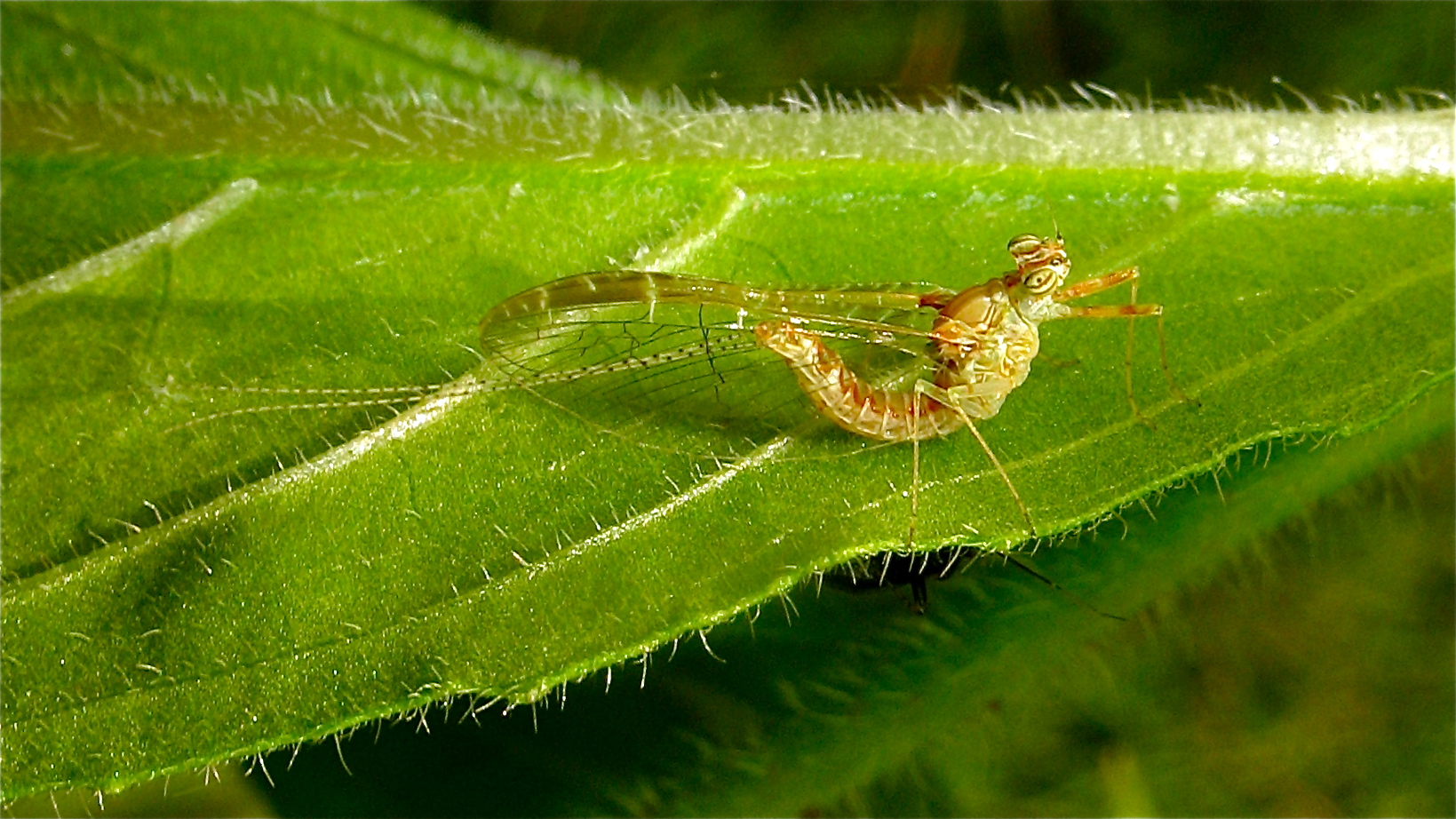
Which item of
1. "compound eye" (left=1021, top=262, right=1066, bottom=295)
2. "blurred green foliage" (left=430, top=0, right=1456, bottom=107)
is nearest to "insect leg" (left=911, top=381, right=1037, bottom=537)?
"compound eye" (left=1021, top=262, right=1066, bottom=295)

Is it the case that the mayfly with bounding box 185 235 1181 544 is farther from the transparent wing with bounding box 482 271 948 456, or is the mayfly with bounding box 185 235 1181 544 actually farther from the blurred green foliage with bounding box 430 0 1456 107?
the blurred green foliage with bounding box 430 0 1456 107

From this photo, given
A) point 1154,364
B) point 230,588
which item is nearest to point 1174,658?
point 1154,364

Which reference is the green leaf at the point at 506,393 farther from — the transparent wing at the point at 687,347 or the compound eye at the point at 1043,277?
the compound eye at the point at 1043,277

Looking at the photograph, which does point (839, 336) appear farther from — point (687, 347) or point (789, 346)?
point (687, 347)

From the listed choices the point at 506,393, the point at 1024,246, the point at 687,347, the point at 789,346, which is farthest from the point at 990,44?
the point at 506,393

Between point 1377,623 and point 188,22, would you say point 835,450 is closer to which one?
point 1377,623

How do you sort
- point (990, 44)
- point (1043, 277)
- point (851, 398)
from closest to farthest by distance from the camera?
point (1043, 277) → point (851, 398) → point (990, 44)
